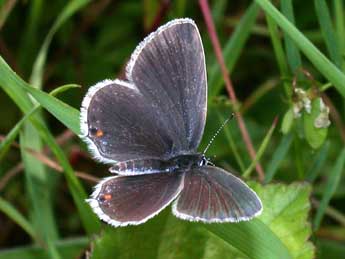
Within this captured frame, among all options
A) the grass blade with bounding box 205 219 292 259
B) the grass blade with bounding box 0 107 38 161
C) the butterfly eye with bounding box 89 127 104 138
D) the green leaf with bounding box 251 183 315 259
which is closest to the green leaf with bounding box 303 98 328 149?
the green leaf with bounding box 251 183 315 259

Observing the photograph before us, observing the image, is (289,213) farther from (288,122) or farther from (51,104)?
(51,104)

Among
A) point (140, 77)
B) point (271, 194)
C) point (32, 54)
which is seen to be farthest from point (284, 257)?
point (32, 54)

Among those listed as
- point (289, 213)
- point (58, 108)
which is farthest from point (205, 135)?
point (58, 108)

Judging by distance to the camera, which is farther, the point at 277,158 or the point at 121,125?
the point at 277,158

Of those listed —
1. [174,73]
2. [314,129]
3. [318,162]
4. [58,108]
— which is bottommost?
[318,162]

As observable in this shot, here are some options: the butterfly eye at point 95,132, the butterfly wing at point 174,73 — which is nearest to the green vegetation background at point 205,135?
the butterfly eye at point 95,132

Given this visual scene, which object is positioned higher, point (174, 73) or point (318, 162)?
point (174, 73)

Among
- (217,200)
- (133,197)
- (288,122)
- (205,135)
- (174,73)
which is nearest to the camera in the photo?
(217,200)

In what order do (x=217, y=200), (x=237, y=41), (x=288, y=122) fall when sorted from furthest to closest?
1. (x=237, y=41)
2. (x=288, y=122)
3. (x=217, y=200)
